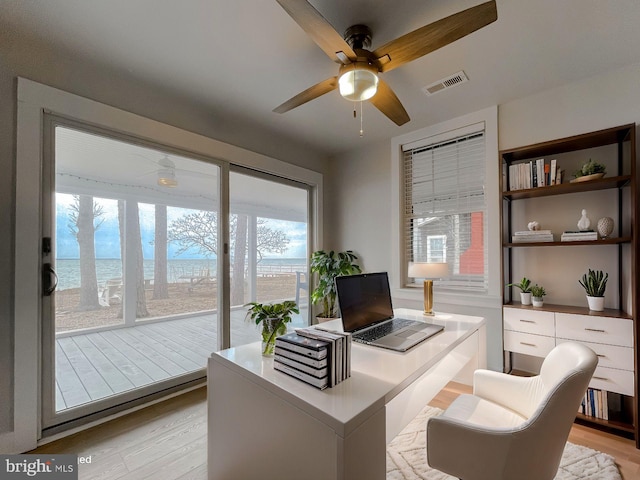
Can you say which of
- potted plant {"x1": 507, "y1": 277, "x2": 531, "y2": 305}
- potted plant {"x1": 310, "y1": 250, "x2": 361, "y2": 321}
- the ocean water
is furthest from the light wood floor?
potted plant {"x1": 310, "y1": 250, "x2": 361, "y2": 321}

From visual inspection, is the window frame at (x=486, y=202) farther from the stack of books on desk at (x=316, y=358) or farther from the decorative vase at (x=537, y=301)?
the stack of books on desk at (x=316, y=358)

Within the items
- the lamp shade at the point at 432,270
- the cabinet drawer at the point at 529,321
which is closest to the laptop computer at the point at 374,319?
the lamp shade at the point at 432,270

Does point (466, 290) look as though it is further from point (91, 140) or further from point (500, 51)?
point (91, 140)

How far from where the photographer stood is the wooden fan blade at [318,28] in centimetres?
121

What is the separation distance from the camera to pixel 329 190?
398 cm

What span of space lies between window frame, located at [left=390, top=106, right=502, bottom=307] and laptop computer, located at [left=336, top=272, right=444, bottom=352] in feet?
3.72

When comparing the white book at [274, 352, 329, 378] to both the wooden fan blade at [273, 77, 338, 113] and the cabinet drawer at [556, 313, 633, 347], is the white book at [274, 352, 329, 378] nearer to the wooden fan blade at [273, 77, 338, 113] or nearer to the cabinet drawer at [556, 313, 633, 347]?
the wooden fan blade at [273, 77, 338, 113]

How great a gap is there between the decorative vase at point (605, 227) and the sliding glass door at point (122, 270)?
3.09m

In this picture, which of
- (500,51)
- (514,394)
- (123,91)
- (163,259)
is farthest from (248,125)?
(514,394)

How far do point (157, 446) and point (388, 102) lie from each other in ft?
8.84

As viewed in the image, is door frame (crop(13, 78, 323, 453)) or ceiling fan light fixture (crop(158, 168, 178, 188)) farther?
ceiling fan light fixture (crop(158, 168, 178, 188))

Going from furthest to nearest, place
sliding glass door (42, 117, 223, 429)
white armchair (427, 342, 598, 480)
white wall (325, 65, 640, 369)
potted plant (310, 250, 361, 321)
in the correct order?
potted plant (310, 250, 361, 321) → white wall (325, 65, 640, 369) → sliding glass door (42, 117, 223, 429) → white armchair (427, 342, 598, 480)

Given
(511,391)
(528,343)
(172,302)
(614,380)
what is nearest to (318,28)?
(511,391)

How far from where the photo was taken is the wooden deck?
6.61 feet
